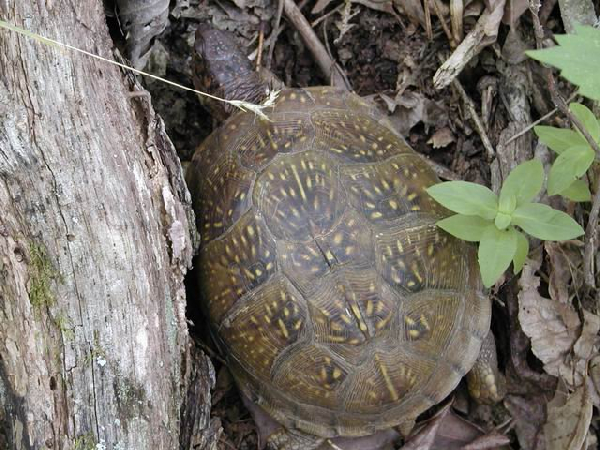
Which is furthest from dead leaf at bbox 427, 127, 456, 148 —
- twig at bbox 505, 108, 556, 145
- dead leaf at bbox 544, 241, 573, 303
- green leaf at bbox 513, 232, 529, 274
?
green leaf at bbox 513, 232, 529, 274

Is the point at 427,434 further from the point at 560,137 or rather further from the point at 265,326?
the point at 560,137

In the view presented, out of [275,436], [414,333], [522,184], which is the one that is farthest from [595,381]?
[275,436]

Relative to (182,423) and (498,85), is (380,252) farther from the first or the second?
(498,85)

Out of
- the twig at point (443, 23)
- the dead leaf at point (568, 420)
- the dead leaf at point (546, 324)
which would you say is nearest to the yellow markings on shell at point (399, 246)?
the dead leaf at point (546, 324)

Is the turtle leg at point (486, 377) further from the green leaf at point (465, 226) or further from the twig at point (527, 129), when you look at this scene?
the twig at point (527, 129)

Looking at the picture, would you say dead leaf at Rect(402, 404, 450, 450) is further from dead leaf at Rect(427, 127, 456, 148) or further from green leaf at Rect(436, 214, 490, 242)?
dead leaf at Rect(427, 127, 456, 148)

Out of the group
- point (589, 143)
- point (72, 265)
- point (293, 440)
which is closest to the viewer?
point (72, 265)

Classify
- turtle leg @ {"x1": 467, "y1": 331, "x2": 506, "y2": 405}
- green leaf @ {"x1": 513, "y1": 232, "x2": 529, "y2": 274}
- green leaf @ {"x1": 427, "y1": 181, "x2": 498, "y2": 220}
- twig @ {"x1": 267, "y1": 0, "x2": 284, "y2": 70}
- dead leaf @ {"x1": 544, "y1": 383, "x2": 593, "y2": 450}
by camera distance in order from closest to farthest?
green leaf @ {"x1": 427, "y1": 181, "x2": 498, "y2": 220} → green leaf @ {"x1": 513, "y1": 232, "x2": 529, "y2": 274} → dead leaf @ {"x1": 544, "y1": 383, "x2": 593, "y2": 450} → turtle leg @ {"x1": 467, "y1": 331, "x2": 506, "y2": 405} → twig @ {"x1": 267, "y1": 0, "x2": 284, "y2": 70}
